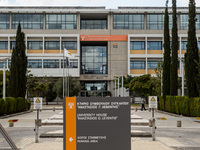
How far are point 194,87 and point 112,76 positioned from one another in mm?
40618

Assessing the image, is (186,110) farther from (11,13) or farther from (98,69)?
(11,13)

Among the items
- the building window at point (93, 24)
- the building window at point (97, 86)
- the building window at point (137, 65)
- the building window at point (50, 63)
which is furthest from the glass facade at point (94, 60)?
the building window at point (50, 63)

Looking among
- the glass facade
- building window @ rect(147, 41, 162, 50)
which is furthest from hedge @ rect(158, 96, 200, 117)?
the glass facade

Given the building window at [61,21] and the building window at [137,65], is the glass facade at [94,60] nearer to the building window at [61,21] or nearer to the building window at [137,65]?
the building window at [61,21]

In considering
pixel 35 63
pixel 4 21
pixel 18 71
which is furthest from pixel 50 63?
pixel 18 71

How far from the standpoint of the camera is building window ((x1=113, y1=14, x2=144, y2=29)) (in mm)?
67062

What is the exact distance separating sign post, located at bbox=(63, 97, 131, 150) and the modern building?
56.2m

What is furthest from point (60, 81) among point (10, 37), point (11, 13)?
point (11, 13)

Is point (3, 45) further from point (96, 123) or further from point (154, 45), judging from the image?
point (96, 123)

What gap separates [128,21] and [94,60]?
37.9 feet

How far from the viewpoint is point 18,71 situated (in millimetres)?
35688

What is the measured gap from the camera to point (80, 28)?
70000mm

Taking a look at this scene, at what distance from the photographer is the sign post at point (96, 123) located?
24.3 ft

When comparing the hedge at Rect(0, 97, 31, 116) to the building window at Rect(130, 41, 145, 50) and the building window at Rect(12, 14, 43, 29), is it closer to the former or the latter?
the building window at Rect(12, 14, 43, 29)
